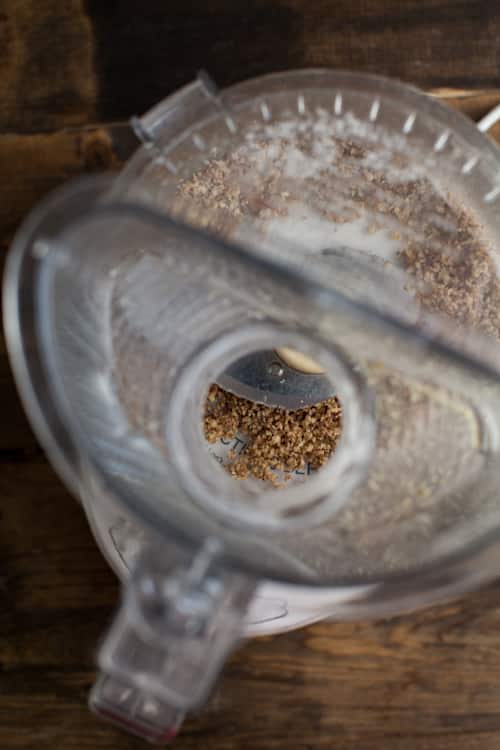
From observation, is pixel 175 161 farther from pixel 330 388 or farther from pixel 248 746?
pixel 248 746

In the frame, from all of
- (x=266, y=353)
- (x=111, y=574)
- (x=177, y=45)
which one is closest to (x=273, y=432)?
(x=266, y=353)

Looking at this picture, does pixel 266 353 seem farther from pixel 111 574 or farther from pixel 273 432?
pixel 111 574

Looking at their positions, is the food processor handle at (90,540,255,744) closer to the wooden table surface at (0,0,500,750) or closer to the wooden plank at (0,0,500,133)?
the wooden table surface at (0,0,500,750)

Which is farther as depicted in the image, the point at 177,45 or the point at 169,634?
the point at 177,45

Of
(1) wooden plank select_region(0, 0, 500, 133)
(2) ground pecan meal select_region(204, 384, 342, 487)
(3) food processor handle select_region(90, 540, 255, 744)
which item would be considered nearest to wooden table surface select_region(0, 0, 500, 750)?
(1) wooden plank select_region(0, 0, 500, 133)

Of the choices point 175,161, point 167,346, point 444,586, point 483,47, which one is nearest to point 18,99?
point 175,161
